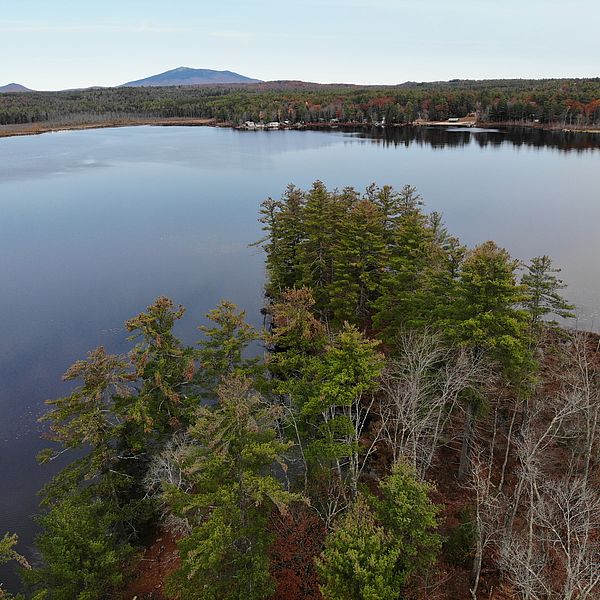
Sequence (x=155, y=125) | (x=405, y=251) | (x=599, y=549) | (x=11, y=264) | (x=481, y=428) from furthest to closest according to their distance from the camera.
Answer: (x=155, y=125) < (x=11, y=264) < (x=405, y=251) < (x=481, y=428) < (x=599, y=549)

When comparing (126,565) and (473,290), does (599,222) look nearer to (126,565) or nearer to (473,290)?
(473,290)

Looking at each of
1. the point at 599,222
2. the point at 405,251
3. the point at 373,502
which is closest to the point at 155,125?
the point at 599,222

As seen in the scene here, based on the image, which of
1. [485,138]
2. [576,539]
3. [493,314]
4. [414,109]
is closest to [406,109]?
[414,109]

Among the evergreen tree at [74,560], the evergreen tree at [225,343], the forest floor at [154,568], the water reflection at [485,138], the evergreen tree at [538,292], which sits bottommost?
the forest floor at [154,568]

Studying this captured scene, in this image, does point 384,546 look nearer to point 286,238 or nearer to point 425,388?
point 425,388

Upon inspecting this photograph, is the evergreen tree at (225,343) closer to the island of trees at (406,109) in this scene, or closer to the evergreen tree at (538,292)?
the evergreen tree at (538,292)

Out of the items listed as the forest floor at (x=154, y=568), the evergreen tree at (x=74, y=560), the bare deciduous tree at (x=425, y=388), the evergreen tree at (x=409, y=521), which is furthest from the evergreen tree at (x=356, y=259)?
the evergreen tree at (x=74, y=560)
